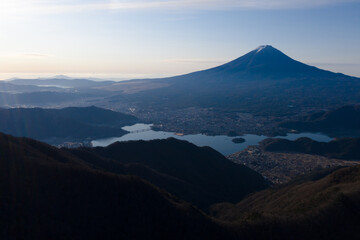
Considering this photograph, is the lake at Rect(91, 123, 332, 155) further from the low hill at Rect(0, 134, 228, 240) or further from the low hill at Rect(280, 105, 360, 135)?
the low hill at Rect(0, 134, 228, 240)

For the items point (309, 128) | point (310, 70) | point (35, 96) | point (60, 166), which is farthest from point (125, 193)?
point (310, 70)

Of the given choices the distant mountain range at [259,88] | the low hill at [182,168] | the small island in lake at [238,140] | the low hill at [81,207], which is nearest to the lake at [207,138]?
the small island in lake at [238,140]

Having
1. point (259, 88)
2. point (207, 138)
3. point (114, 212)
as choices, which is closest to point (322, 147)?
point (207, 138)

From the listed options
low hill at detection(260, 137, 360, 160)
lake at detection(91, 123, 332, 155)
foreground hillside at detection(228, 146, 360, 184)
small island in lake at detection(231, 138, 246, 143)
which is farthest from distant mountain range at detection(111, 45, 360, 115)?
foreground hillside at detection(228, 146, 360, 184)

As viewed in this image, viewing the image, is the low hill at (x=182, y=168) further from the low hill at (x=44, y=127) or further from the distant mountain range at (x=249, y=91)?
the distant mountain range at (x=249, y=91)

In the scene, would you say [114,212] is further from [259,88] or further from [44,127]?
[259,88]

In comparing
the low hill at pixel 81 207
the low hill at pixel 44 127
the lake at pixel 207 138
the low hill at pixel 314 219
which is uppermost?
the low hill at pixel 81 207
